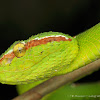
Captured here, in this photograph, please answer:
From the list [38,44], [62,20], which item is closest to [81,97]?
[38,44]

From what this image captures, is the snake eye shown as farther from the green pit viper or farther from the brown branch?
the brown branch

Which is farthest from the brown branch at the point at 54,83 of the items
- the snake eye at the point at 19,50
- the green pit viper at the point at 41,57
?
the snake eye at the point at 19,50

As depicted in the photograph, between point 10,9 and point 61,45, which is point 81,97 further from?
point 10,9

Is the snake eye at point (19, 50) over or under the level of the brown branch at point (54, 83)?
over

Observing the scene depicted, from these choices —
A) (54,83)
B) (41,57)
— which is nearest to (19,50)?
(41,57)

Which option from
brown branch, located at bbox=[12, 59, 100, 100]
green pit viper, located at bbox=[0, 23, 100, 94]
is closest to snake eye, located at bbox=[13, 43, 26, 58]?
green pit viper, located at bbox=[0, 23, 100, 94]

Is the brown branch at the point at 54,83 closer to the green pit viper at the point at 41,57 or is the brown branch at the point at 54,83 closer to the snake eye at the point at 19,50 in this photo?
the green pit viper at the point at 41,57

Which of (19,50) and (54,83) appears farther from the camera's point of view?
(54,83)

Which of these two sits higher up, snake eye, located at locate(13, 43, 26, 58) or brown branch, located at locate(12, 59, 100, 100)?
snake eye, located at locate(13, 43, 26, 58)

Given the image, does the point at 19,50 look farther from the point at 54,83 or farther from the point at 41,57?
the point at 54,83
